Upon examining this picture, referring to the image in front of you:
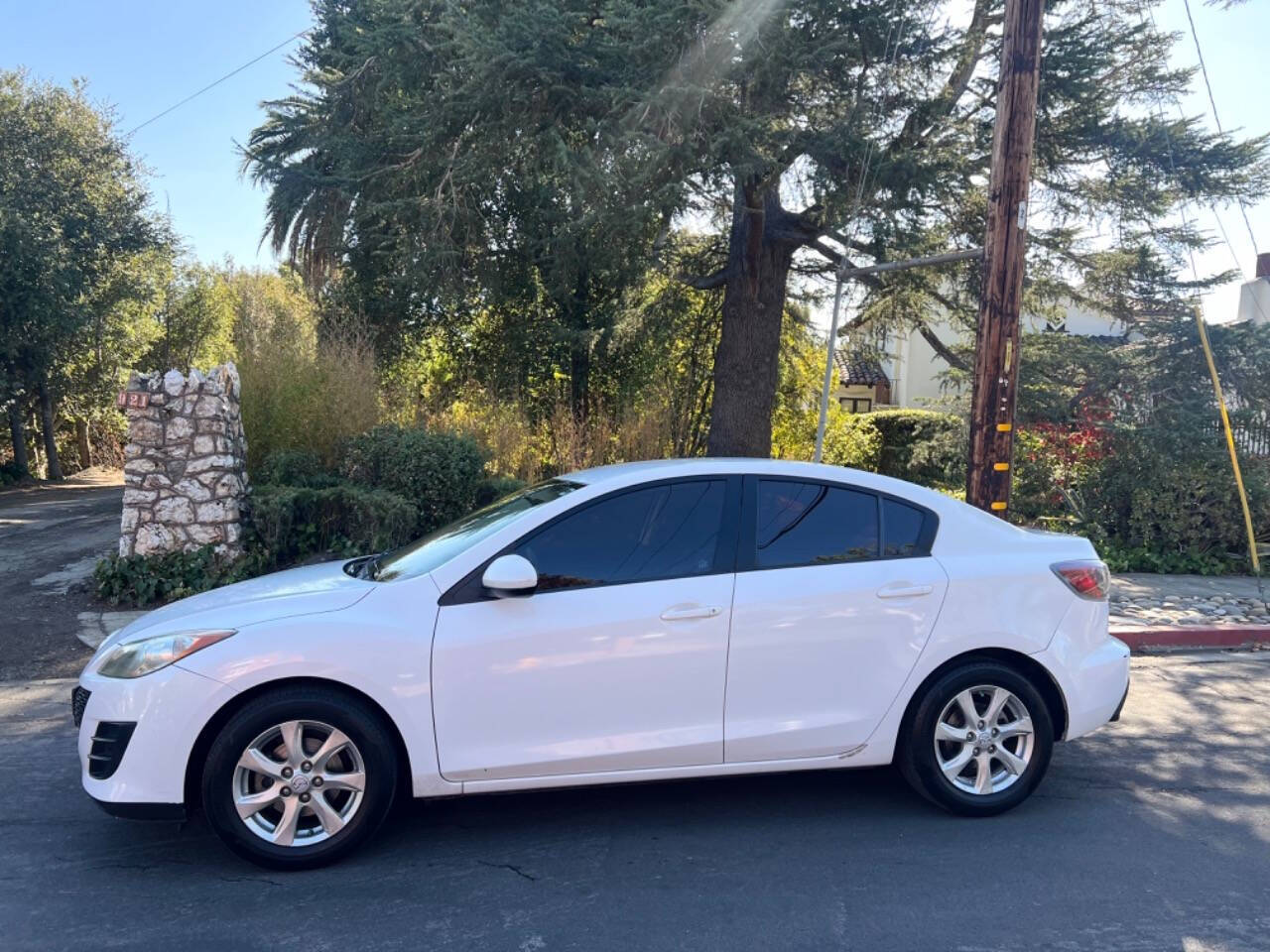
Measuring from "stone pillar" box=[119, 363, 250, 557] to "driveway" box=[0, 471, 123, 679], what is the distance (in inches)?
32.9

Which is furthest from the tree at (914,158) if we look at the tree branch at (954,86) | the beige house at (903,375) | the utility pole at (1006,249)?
the beige house at (903,375)

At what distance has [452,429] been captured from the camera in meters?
12.2

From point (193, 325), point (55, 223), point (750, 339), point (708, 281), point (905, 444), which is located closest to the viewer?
point (750, 339)

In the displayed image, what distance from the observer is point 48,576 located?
9930 millimetres

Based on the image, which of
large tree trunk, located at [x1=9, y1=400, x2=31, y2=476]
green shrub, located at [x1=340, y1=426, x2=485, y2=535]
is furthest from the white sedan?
large tree trunk, located at [x1=9, y1=400, x2=31, y2=476]

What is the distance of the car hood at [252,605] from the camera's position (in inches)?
161

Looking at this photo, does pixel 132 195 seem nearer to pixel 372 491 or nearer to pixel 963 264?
pixel 372 491

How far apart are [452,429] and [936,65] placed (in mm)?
7279

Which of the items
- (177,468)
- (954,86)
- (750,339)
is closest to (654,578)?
(177,468)

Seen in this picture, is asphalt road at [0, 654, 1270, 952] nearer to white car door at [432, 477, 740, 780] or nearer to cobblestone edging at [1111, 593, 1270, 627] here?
white car door at [432, 477, 740, 780]

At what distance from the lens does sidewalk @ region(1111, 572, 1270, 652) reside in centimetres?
848

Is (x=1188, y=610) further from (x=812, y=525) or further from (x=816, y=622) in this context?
(x=816, y=622)

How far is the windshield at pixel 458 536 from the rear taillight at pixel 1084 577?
228cm

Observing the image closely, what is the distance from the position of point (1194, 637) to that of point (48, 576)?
1049 centimetres
